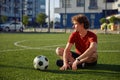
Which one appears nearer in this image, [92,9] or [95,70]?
[95,70]

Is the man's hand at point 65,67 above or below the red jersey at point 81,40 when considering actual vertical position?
below

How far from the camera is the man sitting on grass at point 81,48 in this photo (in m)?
6.89

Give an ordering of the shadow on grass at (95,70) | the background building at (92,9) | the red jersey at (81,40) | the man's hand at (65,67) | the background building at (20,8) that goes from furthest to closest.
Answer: the background building at (20,8) < the background building at (92,9) < the red jersey at (81,40) < the man's hand at (65,67) < the shadow on grass at (95,70)

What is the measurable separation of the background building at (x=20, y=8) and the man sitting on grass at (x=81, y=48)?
7412 centimetres

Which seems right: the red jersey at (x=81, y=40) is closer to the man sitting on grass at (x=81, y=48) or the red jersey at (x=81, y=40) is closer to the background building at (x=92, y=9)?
the man sitting on grass at (x=81, y=48)

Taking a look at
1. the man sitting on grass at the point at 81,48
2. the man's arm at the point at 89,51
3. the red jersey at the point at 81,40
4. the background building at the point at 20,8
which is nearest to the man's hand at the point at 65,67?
the man sitting on grass at the point at 81,48

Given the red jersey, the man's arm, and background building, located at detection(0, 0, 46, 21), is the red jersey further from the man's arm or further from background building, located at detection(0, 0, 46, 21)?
background building, located at detection(0, 0, 46, 21)

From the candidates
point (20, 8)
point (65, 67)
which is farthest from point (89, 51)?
point (20, 8)

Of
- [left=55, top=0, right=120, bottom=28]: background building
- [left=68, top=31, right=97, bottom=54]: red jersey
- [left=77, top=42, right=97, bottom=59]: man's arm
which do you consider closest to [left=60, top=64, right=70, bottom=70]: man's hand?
[left=77, top=42, right=97, bottom=59]: man's arm

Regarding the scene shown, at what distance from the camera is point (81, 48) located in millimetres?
7410

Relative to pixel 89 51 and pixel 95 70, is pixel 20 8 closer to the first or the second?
pixel 95 70

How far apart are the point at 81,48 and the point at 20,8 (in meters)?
103

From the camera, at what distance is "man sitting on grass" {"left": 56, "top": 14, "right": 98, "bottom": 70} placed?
22.6ft

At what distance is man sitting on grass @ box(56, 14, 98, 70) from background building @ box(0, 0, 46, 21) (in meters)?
74.1
